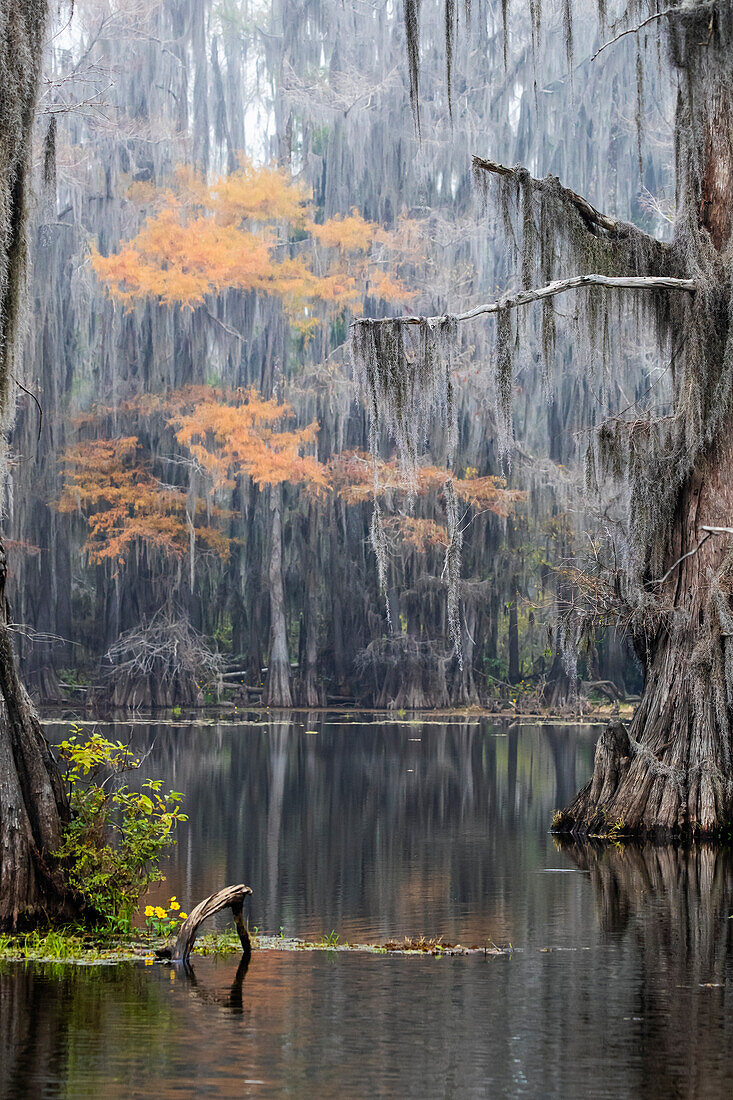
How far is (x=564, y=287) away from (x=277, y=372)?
19.6 meters

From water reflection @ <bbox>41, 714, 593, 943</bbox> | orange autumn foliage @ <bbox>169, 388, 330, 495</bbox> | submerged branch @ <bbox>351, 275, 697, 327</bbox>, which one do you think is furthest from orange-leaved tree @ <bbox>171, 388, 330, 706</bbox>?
submerged branch @ <bbox>351, 275, 697, 327</bbox>

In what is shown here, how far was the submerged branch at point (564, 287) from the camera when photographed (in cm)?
1126

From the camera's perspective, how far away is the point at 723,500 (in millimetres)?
11773

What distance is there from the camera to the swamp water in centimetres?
511

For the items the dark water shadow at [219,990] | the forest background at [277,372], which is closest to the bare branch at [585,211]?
the dark water shadow at [219,990]

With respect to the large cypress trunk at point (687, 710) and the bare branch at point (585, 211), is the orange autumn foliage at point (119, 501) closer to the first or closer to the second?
the bare branch at point (585, 211)

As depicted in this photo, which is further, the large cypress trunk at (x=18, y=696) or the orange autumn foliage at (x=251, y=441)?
the orange autumn foliage at (x=251, y=441)

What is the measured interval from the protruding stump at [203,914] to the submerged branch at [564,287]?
5.43 meters

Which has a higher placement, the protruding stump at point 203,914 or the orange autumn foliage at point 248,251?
the orange autumn foliage at point 248,251

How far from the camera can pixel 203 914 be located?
22.5 feet

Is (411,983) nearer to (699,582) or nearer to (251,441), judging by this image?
(699,582)

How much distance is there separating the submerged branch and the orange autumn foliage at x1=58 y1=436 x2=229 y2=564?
61.6 ft

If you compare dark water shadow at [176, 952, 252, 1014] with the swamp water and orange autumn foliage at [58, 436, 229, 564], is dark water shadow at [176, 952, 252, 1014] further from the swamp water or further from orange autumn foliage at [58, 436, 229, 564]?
orange autumn foliage at [58, 436, 229, 564]

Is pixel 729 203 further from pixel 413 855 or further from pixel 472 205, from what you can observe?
pixel 472 205
